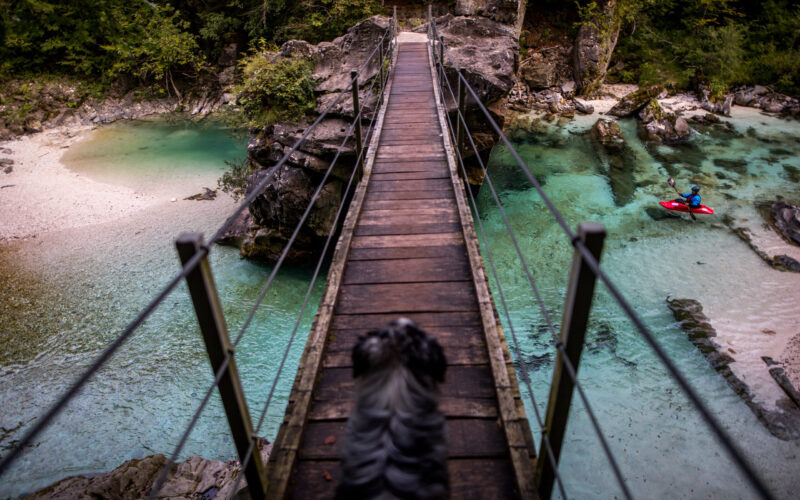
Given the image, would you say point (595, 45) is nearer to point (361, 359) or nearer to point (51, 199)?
point (361, 359)

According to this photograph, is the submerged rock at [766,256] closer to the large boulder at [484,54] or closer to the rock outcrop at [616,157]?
the rock outcrop at [616,157]

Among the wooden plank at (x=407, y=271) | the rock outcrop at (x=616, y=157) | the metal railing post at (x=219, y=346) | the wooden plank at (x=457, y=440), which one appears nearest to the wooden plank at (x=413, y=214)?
the wooden plank at (x=407, y=271)

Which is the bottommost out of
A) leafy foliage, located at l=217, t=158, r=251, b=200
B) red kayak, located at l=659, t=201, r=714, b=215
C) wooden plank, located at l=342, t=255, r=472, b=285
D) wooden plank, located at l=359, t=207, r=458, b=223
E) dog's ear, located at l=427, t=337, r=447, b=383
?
red kayak, located at l=659, t=201, r=714, b=215

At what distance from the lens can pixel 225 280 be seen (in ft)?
30.2

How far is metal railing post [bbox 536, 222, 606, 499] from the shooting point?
4.81 feet

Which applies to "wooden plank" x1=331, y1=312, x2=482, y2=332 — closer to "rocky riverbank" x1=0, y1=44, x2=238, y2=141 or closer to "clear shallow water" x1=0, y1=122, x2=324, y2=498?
"clear shallow water" x1=0, y1=122, x2=324, y2=498

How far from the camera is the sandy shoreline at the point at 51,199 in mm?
11266

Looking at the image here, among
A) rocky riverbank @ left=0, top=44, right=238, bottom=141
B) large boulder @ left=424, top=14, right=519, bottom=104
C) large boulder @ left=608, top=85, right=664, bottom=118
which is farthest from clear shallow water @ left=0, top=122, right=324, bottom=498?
large boulder @ left=608, top=85, right=664, bottom=118

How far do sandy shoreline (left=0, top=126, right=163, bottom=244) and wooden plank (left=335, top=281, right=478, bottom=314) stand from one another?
37.2 feet

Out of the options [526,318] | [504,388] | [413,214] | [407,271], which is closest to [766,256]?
[526,318]

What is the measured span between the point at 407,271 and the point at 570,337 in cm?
185

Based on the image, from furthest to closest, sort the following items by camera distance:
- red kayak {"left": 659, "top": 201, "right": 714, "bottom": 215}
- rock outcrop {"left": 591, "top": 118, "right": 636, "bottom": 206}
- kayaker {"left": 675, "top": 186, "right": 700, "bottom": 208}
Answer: rock outcrop {"left": 591, "top": 118, "right": 636, "bottom": 206} < red kayak {"left": 659, "top": 201, "right": 714, "bottom": 215} < kayaker {"left": 675, "top": 186, "right": 700, "bottom": 208}

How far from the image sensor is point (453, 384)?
7.91 ft

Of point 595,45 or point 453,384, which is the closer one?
point 453,384
